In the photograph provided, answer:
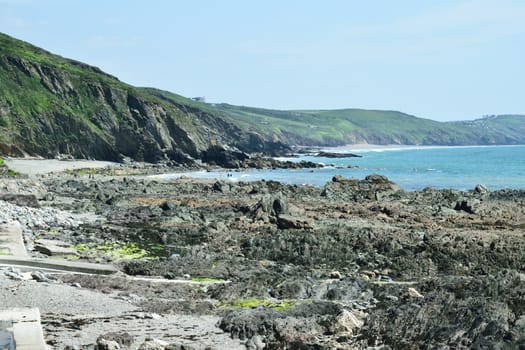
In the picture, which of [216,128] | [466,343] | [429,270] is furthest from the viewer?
[216,128]

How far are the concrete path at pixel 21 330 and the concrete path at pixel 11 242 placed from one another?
790 cm

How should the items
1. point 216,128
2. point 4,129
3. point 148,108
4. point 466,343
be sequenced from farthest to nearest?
point 216,128
point 148,108
point 4,129
point 466,343

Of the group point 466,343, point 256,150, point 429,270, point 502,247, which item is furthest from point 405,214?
point 256,150

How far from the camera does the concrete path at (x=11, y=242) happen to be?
22922 millimetres

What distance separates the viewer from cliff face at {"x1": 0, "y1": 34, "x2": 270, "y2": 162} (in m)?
94.9

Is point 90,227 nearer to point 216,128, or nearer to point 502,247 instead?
point 502,247

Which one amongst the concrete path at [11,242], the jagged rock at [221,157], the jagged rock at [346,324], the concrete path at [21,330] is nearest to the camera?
the concrete path at [21,330]

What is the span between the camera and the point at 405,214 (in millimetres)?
40688

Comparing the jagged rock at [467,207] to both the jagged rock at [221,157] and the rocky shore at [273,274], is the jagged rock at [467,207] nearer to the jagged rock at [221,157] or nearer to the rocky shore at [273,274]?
the rocky shore at [273,274]

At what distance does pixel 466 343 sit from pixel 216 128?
170772mm

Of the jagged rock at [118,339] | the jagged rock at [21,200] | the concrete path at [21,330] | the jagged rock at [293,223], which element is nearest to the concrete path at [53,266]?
the concrete path at [21,330]

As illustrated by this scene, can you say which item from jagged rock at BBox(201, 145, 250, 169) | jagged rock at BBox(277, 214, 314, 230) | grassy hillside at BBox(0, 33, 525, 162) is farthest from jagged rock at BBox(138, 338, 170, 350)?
jagged rock at BBox(201, 145, 250, 169)

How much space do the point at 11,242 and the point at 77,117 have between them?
81047 millimetres

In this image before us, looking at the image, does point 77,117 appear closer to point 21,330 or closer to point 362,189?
point 362,189
